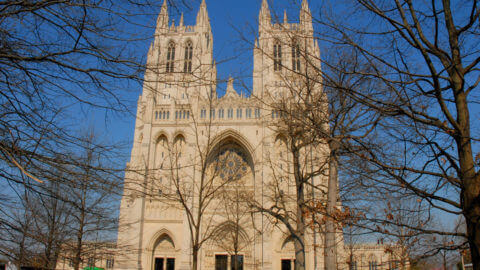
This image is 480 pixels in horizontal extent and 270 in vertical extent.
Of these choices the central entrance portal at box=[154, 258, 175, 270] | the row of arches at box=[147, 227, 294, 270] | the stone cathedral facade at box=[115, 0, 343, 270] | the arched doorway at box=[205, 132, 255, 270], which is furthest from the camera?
the central entrance portal at box=[154, 258, 175, 270]

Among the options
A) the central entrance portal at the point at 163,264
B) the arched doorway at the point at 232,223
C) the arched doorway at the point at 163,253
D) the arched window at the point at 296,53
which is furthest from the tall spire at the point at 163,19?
the central entrance portal at the point at 163,264

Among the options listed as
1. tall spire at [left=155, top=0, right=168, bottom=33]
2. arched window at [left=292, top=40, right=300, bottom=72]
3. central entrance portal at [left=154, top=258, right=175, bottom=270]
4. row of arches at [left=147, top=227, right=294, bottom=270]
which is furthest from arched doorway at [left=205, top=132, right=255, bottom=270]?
tall spire at [left=155, top=0, right=168, bottom=33]

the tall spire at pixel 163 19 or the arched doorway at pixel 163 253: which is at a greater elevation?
the tall spire at pixel 163 19

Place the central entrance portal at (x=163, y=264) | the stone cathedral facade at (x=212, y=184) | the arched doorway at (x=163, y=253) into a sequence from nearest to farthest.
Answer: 1. the stone cathedral facade at (x=212, y=184)
2. the central entrance portal at (x=163, y=264)
3. the arched doorway at (x=163, y=253)

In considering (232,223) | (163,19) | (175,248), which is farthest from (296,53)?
(175,248)

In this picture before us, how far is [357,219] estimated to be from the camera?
4.21m

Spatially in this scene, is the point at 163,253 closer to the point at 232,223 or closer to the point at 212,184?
the point at 232,223

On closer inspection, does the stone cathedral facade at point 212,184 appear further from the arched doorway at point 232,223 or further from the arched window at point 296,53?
the arched window at point 296,53

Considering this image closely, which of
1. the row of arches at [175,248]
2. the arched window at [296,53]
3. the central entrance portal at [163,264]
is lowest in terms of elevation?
the central entrance portal at [163,264]

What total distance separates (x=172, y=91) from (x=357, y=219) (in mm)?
31930

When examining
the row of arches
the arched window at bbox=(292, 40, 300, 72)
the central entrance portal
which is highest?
the arched window at bbox=(292, 40, 300, 72)

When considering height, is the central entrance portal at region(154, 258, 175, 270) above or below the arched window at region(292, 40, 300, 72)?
below

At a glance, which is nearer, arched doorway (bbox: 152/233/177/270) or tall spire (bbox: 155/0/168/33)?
tall spire (bbox: 155/0/168/33)

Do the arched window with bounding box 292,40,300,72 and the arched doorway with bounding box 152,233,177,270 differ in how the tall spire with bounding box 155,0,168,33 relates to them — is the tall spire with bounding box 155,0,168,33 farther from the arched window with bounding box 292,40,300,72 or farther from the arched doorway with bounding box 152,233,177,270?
the arched doorway with bounding box 152,233,177,270
